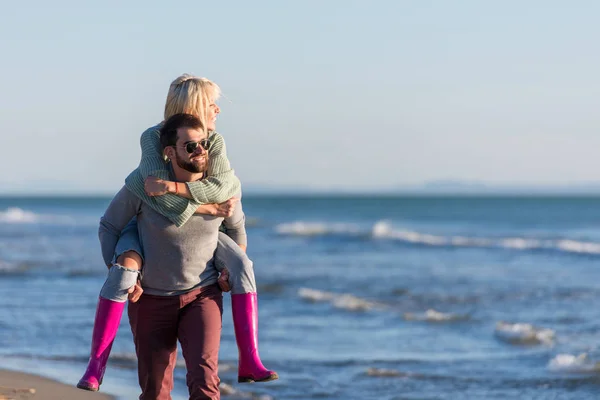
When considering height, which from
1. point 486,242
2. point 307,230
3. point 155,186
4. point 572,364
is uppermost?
point 155,186

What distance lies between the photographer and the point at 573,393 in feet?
24.6

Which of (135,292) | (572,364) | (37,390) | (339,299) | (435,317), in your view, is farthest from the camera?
(339,299)

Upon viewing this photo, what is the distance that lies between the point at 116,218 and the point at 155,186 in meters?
0.30

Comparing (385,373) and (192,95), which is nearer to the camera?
(192,95)

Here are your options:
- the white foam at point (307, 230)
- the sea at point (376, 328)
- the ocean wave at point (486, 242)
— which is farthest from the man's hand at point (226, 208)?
the white foam at point (307, 230)

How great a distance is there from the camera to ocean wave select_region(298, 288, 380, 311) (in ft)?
40.4

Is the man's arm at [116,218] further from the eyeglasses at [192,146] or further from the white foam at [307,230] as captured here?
the white foam at [307,230]

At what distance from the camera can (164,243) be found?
14.0ft

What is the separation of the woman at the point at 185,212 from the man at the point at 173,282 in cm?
5

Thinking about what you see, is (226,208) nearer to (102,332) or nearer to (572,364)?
(102,332)

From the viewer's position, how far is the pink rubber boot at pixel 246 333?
4.35 m

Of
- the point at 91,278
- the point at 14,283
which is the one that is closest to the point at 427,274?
the point at 91,278

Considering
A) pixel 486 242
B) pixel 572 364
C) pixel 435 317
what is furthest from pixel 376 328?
pixel 486 242

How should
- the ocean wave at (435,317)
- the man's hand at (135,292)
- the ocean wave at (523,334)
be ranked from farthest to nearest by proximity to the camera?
the ocean wave at (435,317), the ocean wave at (523,334), the man's hand at (135,292)
